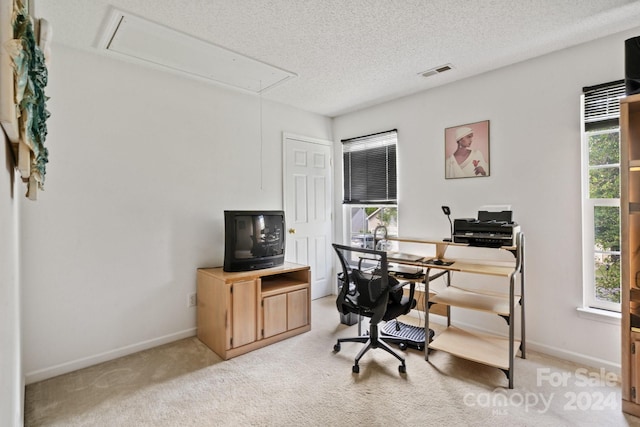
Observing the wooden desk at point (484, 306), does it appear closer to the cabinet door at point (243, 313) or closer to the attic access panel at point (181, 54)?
the cabinet door at point (243, 313)

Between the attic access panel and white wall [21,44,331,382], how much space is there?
8.8 inches

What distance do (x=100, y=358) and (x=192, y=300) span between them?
0.83 meters

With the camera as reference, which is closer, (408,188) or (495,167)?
(495,167)

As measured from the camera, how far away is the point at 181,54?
2.58 meters

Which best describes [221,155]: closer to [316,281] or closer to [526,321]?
[316,281]

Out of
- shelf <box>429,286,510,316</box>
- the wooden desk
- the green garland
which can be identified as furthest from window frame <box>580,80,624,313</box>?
the green garland

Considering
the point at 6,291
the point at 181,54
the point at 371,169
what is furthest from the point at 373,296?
the point at 181,54

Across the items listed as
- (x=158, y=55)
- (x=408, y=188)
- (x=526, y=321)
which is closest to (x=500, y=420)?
(x=526, y=321)

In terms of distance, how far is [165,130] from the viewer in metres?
2.92

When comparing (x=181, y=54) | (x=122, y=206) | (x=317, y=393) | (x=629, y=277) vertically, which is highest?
(x=181, y=54)

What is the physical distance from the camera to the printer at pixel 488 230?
2369mm

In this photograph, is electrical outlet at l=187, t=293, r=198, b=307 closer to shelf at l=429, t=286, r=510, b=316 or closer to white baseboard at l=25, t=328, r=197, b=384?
white baseboard at l=25, t=328, r=197, b=384

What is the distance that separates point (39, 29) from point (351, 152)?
3.43 metres

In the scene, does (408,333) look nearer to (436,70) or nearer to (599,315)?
(599,315)
